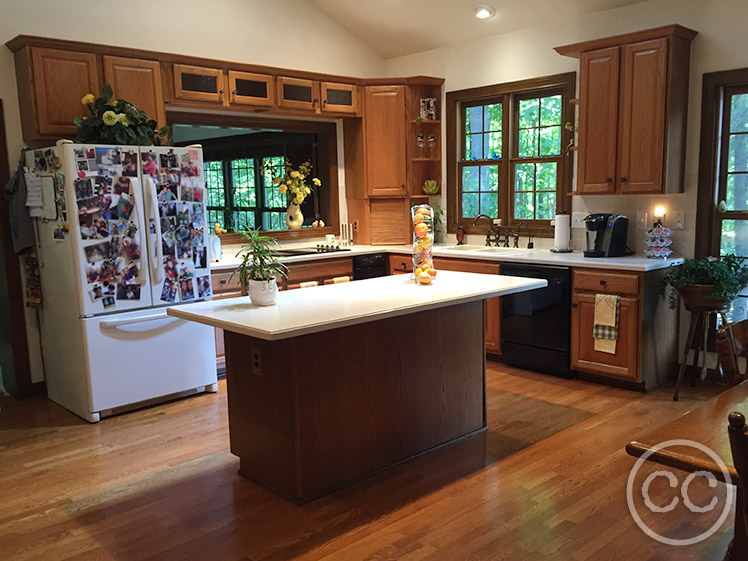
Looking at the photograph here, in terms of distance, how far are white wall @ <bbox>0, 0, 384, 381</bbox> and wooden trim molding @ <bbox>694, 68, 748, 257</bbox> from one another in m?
3.07

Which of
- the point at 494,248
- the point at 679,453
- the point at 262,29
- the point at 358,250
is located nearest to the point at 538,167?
the point at 494,248

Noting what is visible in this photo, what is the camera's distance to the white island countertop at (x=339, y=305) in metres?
2.60

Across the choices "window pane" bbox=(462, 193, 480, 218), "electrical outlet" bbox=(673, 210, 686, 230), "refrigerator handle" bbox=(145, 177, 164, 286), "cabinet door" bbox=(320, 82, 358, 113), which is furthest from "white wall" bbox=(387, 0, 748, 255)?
"refrigerator handle" bbox=(145, 177, 164, 286)

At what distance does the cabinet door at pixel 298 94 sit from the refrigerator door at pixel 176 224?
124cm

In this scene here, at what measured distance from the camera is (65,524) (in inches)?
109

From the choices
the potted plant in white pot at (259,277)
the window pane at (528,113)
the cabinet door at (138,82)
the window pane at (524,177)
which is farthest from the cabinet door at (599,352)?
the cabinet door at (138,82)

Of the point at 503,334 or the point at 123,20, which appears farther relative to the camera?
the point at 503,334

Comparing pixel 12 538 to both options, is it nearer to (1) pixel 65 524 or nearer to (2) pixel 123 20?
(1) pixel 65 524

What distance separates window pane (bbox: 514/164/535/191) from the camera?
5.41 meters

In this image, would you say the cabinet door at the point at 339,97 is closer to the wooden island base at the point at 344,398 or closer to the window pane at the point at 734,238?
the wooden island base at the point at 344,398

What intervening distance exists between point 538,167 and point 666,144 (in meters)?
1.25

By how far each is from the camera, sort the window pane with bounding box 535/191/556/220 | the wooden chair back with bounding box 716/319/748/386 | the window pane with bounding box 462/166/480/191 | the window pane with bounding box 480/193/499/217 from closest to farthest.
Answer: the wooden chair back with bounding box 716/319/748/386
the window pane with bounding box 535/191/556/220
the window pane with bounding box 480/193/499/217
the window pane with bounding box 462/166/480/191

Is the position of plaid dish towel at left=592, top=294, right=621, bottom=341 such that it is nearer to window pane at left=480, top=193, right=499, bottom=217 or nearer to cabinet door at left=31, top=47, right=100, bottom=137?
window pane at left=480, top=193, right=499, bottom=217

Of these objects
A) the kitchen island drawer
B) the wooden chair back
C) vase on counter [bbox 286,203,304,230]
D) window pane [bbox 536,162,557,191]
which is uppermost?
window pane [bbox 536,162,557,191]
